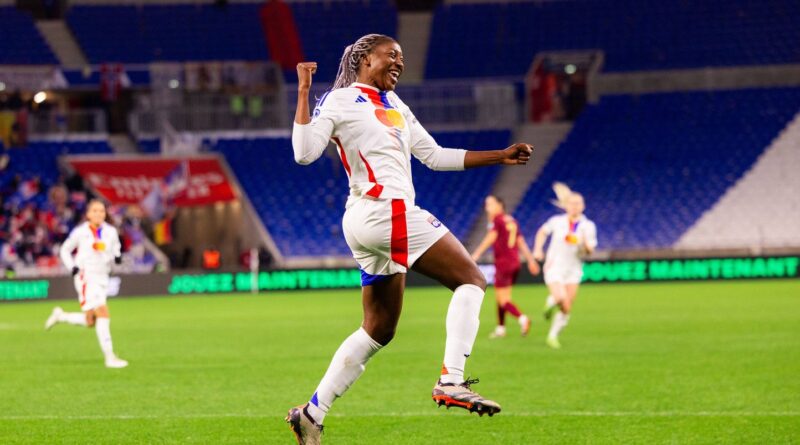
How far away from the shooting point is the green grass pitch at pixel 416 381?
8.65m

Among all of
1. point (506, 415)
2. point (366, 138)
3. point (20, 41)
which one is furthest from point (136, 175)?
point (366, 138)

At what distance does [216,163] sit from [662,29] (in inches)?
654

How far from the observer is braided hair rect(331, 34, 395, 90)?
6.85m

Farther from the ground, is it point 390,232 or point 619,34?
point 619,34

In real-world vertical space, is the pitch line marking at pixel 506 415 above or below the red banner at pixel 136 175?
above

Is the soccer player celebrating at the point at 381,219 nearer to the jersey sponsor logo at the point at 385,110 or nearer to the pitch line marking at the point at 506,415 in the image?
the jersey sponsor logo at the point at 385,110

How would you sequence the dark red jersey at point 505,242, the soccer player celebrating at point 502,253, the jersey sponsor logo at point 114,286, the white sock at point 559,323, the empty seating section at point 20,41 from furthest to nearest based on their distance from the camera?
1. the empty seating section at point 20,41
2. the jersey sponsor logo at point 114,286
3. the dark red jersey at point 505,242
4. the soccer player celebrating at point 502,253
5. the white sock at point 559,323

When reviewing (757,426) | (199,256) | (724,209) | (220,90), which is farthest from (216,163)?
(757,426)

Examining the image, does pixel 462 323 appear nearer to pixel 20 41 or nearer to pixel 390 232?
pixel 390 232

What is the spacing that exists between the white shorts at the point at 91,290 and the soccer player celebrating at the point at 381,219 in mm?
8217

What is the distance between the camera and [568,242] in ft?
54.0

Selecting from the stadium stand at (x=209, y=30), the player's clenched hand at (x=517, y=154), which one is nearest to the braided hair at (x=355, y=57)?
the player's clenched hand at (x=517, y=154)

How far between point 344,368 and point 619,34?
3558 cm

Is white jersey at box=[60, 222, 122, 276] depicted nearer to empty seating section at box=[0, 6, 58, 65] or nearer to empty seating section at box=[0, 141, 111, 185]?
empty seating section at box=[0, 141, 111, 185]
